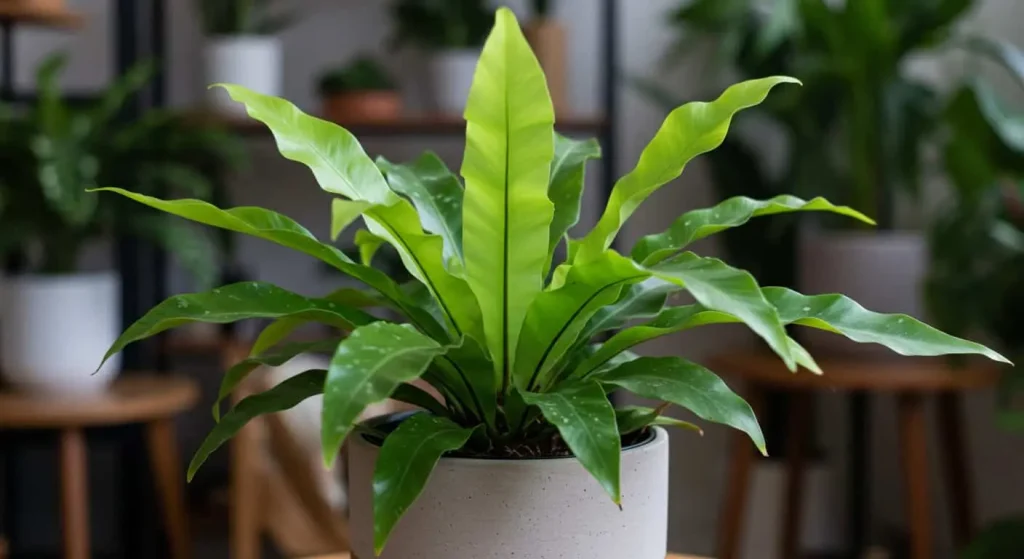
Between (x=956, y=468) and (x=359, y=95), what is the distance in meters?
1.33

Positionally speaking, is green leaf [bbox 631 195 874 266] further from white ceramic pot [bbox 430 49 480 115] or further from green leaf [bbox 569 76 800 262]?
white ceramic pot [bbox 430 49 480 115]

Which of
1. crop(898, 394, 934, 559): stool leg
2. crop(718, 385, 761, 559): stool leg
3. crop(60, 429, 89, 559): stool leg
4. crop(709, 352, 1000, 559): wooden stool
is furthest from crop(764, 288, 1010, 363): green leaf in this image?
crop(60, 429, 89, 559): stool leg

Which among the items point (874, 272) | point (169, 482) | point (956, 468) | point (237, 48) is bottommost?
point (169, 482)

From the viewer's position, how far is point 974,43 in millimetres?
1855

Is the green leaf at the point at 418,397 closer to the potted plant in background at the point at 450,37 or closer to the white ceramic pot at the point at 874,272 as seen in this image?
the white ceramic pot at the point at 874,272

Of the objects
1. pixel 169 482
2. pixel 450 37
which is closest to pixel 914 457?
pixel 450 37

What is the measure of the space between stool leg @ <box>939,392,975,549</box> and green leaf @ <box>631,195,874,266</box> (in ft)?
4.53

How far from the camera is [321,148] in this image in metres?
0.70

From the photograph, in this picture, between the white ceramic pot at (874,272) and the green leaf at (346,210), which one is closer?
the green leaf at (346,210)

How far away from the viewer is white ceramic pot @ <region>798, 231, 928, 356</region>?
1910mm

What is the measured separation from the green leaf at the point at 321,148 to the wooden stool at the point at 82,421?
4.32 feet

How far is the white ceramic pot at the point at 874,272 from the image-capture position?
6.27ft

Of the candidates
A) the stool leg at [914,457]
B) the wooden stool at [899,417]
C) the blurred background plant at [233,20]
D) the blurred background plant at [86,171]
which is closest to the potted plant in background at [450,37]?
the blurred background plant at [233,20]

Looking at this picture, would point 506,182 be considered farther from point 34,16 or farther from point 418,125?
point 34,16
